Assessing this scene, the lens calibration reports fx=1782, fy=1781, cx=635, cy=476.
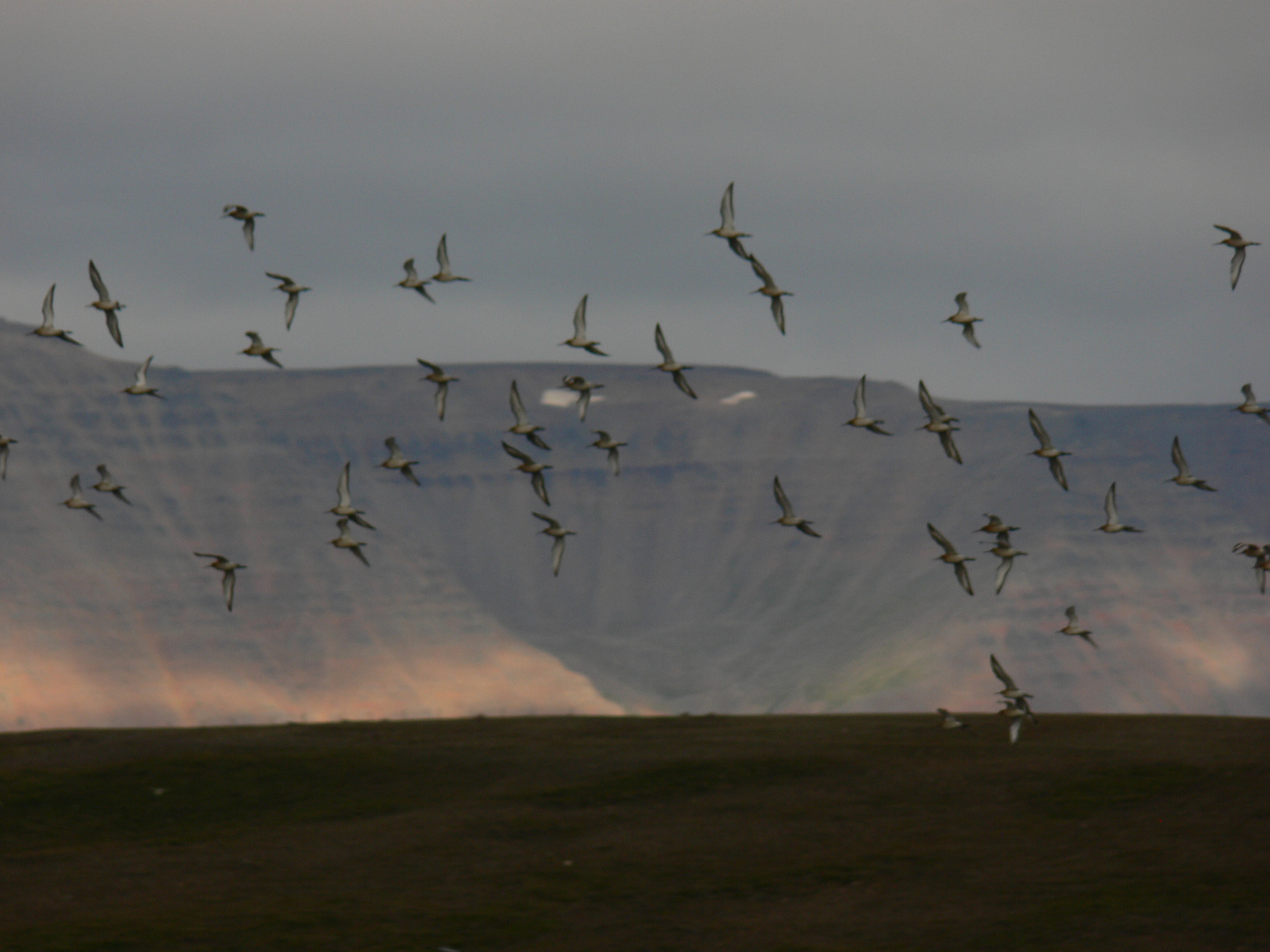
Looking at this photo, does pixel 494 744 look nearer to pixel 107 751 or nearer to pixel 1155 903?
pixel 107 751

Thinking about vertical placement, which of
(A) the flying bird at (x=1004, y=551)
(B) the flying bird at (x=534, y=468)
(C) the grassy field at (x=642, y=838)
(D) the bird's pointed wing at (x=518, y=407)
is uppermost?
(D) the bird's pointed wing at (x=518, y=407)

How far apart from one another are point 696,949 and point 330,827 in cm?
1802

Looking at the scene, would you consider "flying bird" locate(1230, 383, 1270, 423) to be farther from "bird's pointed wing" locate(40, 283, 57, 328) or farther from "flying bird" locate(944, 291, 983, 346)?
"bird's pointed wing" locate(40, 283, 57, 328)

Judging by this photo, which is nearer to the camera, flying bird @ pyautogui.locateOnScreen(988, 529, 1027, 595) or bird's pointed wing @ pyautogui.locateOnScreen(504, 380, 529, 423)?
bird's pointed wing @ pyautogui.locateOnScreen(504, 380, 529, 423)

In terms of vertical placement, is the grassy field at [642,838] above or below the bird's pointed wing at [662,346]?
below

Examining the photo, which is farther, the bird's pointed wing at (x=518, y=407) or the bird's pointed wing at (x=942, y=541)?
the bird's pointed wing at (x=518, y=407)

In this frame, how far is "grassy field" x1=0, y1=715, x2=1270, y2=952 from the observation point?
1508 inches

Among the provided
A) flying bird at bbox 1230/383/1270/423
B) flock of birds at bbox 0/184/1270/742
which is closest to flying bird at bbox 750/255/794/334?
flock of birds at bbox 0/184/1270/742

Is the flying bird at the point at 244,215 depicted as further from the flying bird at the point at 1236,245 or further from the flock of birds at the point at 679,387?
the flying bird at the point at 1236,245

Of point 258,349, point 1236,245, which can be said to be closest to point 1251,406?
point 1236,245

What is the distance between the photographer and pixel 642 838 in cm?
4903

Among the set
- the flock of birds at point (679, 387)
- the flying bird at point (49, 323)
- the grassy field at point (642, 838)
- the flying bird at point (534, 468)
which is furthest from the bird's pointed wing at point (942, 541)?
the flying bird at point (49, 323)

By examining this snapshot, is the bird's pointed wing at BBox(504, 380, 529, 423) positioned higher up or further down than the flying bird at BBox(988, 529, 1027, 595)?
higher up

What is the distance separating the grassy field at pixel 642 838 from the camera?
38312 millimetres
